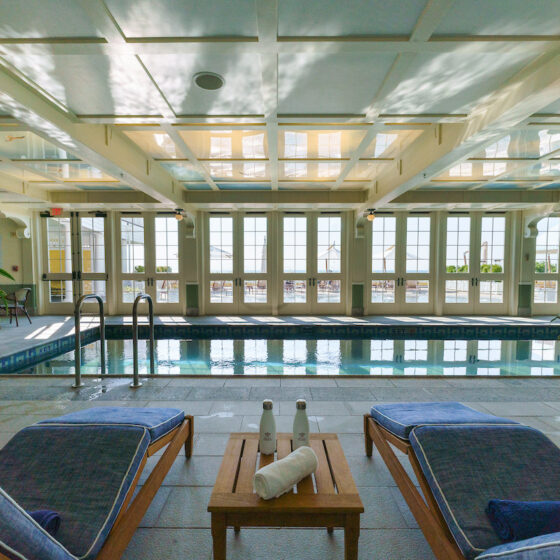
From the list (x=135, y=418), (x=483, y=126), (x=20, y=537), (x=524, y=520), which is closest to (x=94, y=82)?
(x=135, y=418)

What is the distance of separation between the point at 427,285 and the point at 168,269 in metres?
7.20

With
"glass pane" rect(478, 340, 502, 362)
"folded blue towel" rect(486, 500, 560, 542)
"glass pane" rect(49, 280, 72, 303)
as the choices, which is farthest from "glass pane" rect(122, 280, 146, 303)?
"folded blue towel" rect(486, 500, 560, 542)

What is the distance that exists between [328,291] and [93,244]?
6561 mm

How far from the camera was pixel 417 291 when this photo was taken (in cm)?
934

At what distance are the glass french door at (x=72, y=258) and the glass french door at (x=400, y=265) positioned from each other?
7.41 meters

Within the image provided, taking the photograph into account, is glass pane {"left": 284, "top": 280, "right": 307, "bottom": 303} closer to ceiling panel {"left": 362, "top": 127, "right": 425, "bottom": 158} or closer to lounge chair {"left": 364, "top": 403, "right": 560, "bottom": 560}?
ceiling panel {"left": 362, "top": 127, "right": 425, "bottom": 158}

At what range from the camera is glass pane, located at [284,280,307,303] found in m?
9.28

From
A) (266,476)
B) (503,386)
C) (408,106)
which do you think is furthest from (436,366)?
(266,476)

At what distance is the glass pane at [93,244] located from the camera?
9086mm

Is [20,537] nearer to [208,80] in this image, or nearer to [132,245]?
[208,80]

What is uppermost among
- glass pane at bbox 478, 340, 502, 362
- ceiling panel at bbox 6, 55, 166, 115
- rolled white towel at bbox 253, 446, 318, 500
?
ceiling panel at bbox 6, 55, 166, 115

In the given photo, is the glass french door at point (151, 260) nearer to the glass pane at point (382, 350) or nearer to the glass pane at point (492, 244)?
the glass pane at point (382, 350)

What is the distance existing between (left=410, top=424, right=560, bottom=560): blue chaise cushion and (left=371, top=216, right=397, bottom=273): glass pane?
787 cm

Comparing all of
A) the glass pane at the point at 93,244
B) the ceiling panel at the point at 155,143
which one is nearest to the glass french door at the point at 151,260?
the glass pane at the point at 93,244
